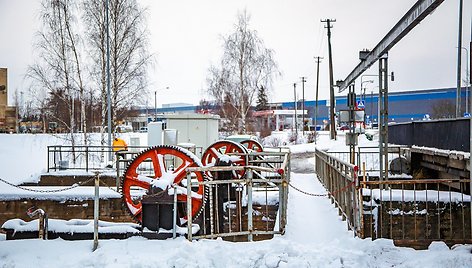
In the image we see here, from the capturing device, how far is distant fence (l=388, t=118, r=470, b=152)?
1127 centimetres

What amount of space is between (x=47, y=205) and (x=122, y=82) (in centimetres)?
1119

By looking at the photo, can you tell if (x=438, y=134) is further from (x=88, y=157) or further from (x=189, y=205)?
(x=88, y=157)

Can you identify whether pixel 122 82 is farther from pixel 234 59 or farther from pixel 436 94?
pixel 436 94

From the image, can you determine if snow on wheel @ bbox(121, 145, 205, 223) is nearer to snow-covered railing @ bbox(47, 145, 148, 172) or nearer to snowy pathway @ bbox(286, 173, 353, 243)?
snowy pathway @ bbox(286, 173, 353, 243)

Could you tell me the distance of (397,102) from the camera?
279 ft

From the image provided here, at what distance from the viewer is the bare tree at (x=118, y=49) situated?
75.4 feet

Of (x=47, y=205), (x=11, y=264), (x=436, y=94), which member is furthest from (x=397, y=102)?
(x=11, y=264)

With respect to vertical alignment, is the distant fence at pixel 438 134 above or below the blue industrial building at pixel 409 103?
below

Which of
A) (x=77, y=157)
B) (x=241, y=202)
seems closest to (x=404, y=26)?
(x=241, y=202)

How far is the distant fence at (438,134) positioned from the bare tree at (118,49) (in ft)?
42.1

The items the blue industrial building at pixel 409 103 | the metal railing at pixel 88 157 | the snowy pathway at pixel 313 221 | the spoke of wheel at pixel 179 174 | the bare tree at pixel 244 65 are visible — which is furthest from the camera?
the blue industrial building at pixel 409 103

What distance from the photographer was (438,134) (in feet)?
44.2

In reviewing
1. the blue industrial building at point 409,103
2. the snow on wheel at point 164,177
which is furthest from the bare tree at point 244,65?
the blue industrial building at point 409,103

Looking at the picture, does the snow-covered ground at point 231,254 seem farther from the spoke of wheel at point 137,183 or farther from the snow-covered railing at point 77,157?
the snow-covered railing at point 77,157
